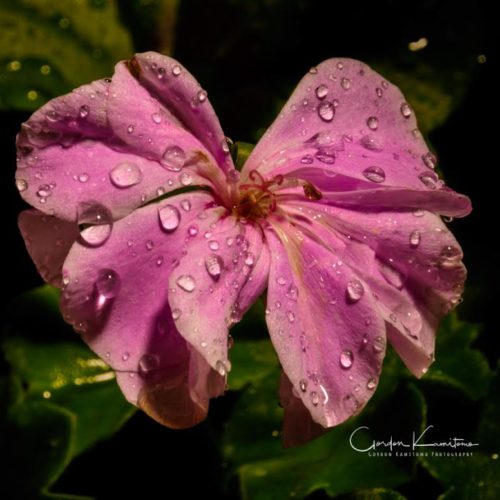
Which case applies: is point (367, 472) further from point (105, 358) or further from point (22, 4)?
point (22, 4)

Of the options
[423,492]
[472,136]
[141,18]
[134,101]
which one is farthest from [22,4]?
[423,492]

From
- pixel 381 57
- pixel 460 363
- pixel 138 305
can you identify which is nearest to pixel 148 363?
pixel 138 305

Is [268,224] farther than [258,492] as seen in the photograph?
No

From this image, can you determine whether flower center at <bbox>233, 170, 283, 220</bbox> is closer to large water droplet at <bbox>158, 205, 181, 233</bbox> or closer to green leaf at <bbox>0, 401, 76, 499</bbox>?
large water droplet at <bbox>158, 205, 181, 233</bbox>

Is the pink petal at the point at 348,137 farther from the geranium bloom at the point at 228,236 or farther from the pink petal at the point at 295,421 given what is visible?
the pink petal at the point at 295,421

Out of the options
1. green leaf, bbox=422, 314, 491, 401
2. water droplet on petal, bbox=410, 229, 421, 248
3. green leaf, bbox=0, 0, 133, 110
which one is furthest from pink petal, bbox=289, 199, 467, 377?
green leaf, bbox=0, 0, 133, 110

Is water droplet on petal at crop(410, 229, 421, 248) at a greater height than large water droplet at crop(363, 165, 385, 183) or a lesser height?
lesser
